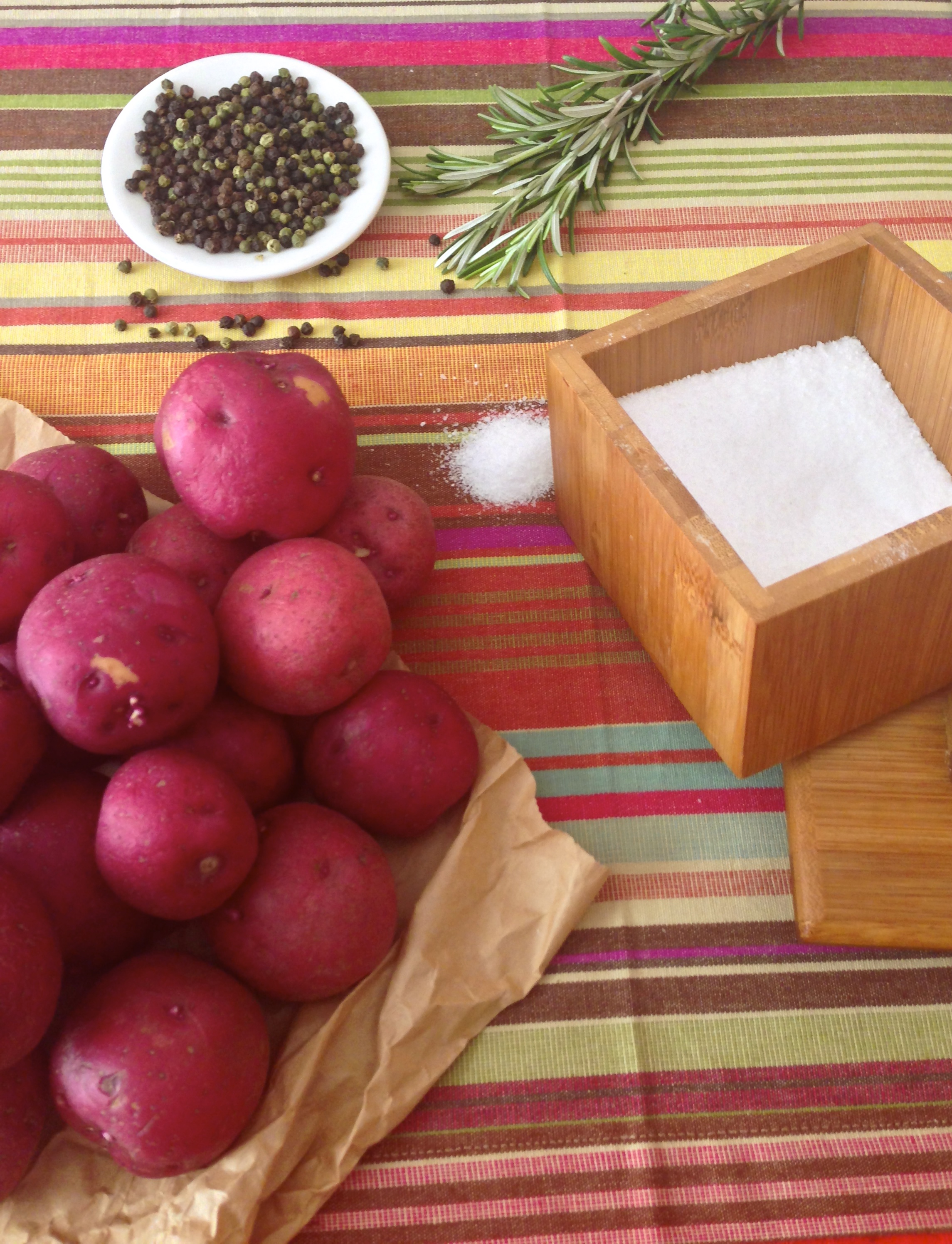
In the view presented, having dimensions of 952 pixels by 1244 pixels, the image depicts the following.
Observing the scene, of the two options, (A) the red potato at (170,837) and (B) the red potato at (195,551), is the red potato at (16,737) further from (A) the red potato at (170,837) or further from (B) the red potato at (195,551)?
(B) the red potato at (195,551)

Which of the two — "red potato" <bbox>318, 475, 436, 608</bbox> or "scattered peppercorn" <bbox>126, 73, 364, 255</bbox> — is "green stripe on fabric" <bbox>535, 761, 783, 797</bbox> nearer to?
"red potato" <bbox>318, 475, 436, 608</bbox>

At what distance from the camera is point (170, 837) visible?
2.48 ft

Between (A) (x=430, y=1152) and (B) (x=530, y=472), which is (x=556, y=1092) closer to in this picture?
(A) (x=430, y=1152)

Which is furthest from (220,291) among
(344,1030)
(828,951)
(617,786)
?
(828,951)

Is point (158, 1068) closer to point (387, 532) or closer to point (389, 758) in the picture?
point (389, 758)

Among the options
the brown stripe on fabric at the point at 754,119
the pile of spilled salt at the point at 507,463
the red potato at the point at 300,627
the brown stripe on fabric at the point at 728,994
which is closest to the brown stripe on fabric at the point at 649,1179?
the brown stripe on fabric at the point at 728,994

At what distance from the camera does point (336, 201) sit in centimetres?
138

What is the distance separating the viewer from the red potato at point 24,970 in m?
0.70

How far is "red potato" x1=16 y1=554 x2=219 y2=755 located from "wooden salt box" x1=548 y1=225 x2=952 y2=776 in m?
0.39

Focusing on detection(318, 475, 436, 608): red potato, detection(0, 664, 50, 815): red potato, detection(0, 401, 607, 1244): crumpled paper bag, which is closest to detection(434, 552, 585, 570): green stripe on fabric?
detection(318, 475, 436, 608): red potato

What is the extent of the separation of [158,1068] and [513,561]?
0.63 meters

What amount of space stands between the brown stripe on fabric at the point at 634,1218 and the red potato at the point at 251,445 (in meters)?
0.55

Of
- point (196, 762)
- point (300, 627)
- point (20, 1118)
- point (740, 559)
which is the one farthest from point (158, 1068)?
point (740, 559)

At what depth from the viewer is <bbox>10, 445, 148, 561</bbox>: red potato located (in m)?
0.99
